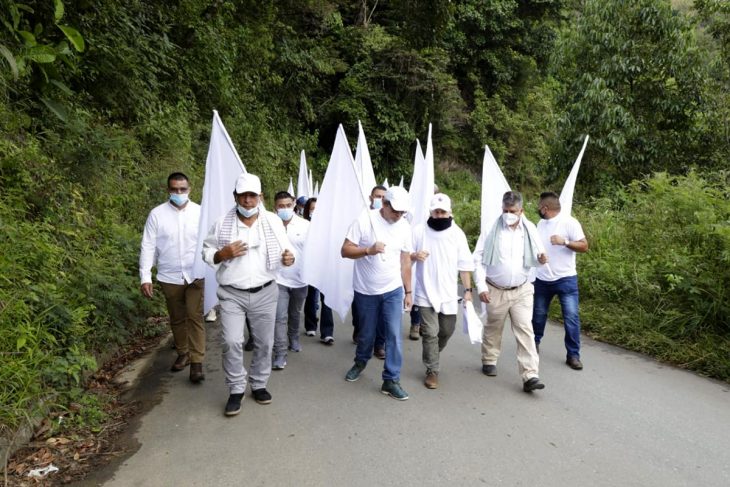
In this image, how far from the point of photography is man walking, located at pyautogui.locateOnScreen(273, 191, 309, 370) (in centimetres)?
549

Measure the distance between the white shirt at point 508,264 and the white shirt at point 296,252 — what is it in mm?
1955

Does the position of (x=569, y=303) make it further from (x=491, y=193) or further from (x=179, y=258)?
(x=179, y=258)

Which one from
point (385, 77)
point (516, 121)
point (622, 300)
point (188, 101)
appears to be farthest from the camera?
point (516, 121)

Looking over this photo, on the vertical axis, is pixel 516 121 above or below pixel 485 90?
below

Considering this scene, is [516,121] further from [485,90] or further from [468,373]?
[468,373]

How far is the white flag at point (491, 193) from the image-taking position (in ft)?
19.5

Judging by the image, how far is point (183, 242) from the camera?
16.9 feet

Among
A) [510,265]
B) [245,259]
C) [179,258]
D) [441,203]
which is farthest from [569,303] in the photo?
[179,258]

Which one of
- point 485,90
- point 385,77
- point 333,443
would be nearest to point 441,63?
point 385,77

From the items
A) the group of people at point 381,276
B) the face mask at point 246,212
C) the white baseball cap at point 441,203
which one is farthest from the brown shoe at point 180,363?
the white baseball cap at point 441,203

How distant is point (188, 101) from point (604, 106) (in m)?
10.4

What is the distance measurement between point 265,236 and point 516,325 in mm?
2578

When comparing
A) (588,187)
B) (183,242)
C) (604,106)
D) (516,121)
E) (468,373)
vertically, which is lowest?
(468,373)

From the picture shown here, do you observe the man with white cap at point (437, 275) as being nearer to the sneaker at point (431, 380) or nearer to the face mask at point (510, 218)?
the sneaker at point (431, 380)
